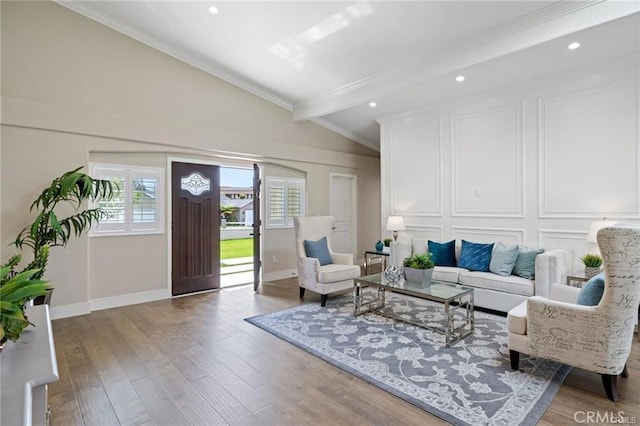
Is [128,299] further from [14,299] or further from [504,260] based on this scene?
[504,260]

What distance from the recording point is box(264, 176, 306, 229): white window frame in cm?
623

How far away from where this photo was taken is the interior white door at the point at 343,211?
7.32 metres

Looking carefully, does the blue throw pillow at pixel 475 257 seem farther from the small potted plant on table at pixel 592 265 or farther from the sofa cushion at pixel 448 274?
the small potted plant on table at pixel 592 265

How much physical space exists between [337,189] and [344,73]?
9.59 feet

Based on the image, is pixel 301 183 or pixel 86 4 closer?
pixel 86 4

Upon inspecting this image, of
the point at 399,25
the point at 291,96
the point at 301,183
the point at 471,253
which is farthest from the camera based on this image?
the point at 301,183

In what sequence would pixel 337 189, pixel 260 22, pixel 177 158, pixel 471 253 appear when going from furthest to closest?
1. pixel 337 189
2. pixel 177 158
3. pixel 471 253
4. pixel 260 22

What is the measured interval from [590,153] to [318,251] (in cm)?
369

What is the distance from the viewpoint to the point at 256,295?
16.8 feet

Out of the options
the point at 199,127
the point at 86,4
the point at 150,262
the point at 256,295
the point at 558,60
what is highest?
the point at 86,4

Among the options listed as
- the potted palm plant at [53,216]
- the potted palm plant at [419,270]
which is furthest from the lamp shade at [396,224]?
the potted palm plant at [53,216]

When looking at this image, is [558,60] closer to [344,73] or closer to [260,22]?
[344,73]

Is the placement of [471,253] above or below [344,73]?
below

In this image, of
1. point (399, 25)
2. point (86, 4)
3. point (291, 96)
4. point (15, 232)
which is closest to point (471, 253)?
point (399, 25)
